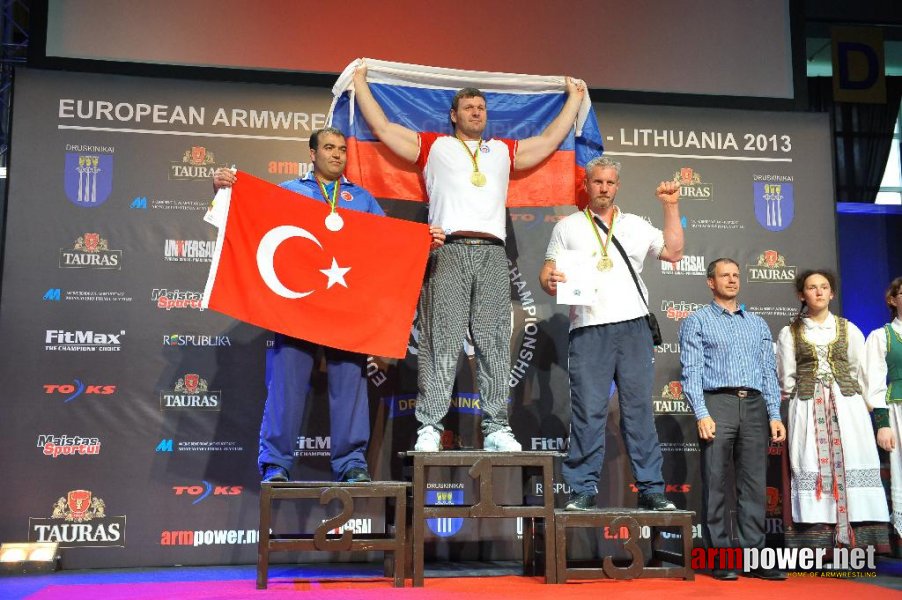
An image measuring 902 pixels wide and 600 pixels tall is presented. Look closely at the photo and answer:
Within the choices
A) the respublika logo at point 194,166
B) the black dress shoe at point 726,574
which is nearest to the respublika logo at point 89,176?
the respublika logo at point 194,166

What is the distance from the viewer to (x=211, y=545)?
15.5 feet

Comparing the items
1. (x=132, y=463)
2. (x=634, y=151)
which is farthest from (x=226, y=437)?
(x=634, y=151)

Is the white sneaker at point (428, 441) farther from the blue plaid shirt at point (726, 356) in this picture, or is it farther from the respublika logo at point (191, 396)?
the respublika logo at point (191, 396)

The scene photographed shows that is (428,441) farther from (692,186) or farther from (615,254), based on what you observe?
(692,186)

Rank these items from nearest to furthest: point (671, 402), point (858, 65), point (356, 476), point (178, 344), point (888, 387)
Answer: point (356, 476) → point (888, 387) → point (178, 344) → point (671, 402) → point (858, 65)

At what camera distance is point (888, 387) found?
4.66 m

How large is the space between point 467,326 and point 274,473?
1122mm

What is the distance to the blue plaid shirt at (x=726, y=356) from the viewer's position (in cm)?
441

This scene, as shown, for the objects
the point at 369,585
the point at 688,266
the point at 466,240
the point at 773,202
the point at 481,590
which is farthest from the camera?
the point at 773,202

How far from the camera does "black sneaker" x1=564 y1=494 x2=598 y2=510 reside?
4098mm

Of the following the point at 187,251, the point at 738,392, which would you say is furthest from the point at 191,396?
the point at 738,392

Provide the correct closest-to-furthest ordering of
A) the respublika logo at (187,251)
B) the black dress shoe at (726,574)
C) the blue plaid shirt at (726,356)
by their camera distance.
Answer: the black dress shoe at (726,574)
the blue plaid shirt at (726,356)
the respublika logo at (187,251)

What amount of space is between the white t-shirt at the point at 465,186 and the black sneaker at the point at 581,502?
4.18ft

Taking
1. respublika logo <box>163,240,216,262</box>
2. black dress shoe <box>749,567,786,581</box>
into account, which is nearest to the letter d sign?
black dress shoe <box>749,567,786,581</box>
